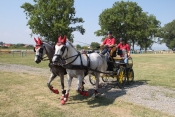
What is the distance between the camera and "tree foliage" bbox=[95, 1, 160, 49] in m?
56.4

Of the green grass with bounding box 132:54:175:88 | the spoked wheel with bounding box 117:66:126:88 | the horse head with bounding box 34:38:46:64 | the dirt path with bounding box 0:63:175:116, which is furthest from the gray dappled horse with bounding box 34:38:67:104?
the green grass with bounding box 132:54:175:88

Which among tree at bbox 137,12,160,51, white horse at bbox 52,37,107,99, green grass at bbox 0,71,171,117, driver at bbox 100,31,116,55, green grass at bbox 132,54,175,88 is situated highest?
tree at bbox 137,12,160,51

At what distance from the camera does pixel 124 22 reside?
57.2m

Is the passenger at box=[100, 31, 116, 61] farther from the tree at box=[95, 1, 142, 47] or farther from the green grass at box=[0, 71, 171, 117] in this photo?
the tree at box=[95, 1, 142, 47]

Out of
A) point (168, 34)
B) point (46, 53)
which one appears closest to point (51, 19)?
point (46, 53)

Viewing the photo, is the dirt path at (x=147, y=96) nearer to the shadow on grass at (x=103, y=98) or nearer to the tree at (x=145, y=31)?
the shadow on grass at (x=103, y=98)

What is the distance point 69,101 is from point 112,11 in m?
54.2

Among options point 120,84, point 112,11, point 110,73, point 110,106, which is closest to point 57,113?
point 110,106

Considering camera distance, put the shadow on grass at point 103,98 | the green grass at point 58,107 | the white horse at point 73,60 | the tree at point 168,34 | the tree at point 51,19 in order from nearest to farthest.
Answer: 1. the green grass at point 58,107
2. the white horse at point 73,60
3. the shadow on grass at point 103,98
4. the tree at point 51,19
5. the tree at point 168,34

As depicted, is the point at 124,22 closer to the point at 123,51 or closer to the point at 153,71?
the point at 153,71

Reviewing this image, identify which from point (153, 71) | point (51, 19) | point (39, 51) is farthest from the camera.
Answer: point (51, 19)

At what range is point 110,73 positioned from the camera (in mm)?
9570

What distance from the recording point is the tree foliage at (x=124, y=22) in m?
56.4

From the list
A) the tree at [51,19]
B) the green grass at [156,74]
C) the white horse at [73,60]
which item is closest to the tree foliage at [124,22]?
the tree at [51,19]
